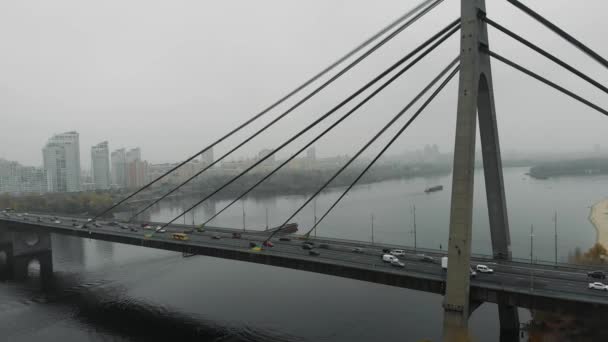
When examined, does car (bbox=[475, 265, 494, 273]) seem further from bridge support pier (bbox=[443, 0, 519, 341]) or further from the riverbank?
the riverbank

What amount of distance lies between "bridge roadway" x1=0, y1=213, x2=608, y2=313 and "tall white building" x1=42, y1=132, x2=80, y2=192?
224 ft

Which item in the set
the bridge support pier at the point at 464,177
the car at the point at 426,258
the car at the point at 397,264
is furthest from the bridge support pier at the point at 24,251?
the bridge support pier at the point at 464,177

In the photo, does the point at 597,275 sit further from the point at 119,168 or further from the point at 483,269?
the point at 119,168

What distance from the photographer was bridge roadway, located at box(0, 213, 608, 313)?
8508mm

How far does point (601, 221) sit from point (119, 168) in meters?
101

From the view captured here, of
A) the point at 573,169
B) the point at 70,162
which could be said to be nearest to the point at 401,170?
the point at 573,169

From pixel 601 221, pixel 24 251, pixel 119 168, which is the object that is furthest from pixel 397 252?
pixel 119 168

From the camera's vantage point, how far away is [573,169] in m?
96.8

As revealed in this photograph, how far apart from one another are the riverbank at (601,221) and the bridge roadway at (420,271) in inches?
587

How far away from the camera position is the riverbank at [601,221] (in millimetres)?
24317

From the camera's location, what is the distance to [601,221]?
29938 mm

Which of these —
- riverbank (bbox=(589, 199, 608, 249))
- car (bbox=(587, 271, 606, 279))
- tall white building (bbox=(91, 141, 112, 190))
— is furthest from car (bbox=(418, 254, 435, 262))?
tall white building (bbox=(91, 141, 112, 190))

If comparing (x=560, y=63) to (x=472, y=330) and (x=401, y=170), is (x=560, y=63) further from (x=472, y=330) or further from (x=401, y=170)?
(x=401, y=170)

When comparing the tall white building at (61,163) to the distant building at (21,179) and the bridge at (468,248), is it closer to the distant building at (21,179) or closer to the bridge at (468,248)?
the distant building at (21,179)
